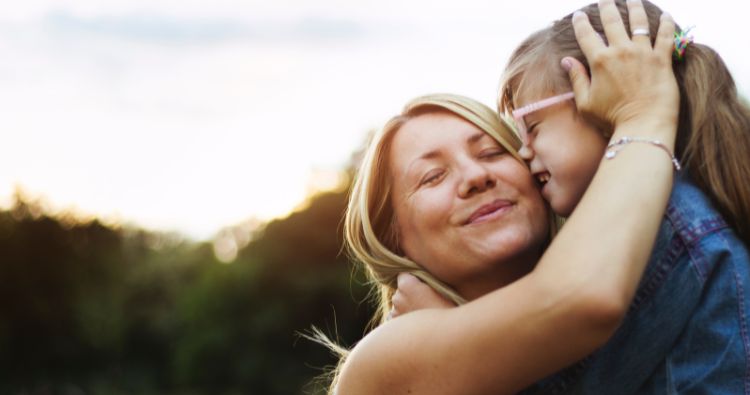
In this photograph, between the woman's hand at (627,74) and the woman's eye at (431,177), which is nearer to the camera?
the woman's hand at (627,74)

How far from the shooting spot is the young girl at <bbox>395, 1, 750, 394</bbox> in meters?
2.39

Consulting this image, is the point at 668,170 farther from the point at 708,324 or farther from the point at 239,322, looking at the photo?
the point at 239,322

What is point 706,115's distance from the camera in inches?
102

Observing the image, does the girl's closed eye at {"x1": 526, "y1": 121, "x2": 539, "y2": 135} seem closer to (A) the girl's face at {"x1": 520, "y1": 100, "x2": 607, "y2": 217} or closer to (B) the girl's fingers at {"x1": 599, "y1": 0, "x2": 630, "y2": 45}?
(A) the girl's face at {"x1": 520, "y1": 100, "x2": 607, "y2": 217}

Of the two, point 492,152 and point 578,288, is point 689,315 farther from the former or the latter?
point 492,152

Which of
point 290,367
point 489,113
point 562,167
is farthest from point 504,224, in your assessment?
point 290,367

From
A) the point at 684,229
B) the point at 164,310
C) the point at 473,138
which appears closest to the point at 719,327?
the point at 684,229

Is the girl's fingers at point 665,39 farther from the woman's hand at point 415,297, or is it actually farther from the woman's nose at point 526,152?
the woman's hand at point 415,297

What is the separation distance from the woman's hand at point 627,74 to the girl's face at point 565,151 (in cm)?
9

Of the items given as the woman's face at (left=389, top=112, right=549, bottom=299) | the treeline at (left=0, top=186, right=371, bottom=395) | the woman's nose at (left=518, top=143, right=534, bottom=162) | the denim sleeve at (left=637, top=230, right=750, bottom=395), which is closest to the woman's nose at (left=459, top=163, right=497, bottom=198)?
the woman's face at (left=389, top=112, right=549, bottom=299)

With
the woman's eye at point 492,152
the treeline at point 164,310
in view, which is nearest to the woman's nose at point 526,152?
the woman's eye at point 492,152

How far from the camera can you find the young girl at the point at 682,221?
7.83ft

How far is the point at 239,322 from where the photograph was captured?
32.6m

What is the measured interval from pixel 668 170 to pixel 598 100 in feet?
1.17
